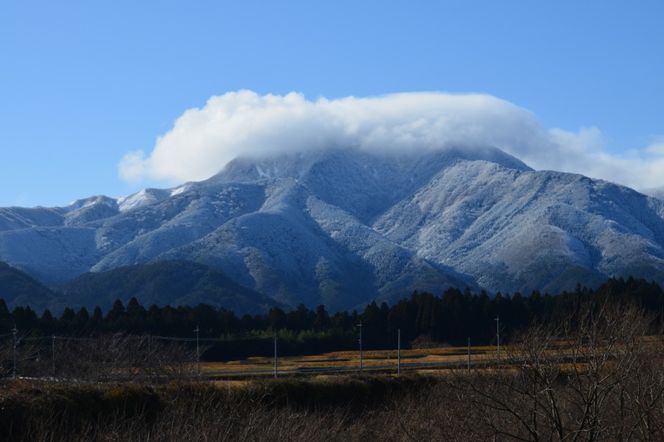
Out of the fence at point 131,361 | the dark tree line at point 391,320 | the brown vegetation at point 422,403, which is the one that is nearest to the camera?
the brown vegetation at point 422,403

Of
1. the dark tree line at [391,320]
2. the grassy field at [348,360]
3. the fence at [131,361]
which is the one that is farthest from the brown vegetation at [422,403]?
the dark tree line at [391,320]

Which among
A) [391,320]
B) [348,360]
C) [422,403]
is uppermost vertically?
[391,320]

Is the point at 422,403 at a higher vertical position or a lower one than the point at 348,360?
lower

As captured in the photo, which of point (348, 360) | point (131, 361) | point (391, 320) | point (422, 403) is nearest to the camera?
point (422, 403)

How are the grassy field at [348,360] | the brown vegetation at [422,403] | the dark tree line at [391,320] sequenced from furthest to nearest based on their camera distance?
the dark tree line at [391,320] → the grassy field at [348,360] → the brown vegetation at [422,403]

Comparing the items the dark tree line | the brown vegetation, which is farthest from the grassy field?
the brown vegetation

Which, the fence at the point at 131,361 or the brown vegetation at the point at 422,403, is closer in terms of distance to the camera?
the brown vegetation at the point at 422,403

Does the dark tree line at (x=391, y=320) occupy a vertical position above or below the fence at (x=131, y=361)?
above

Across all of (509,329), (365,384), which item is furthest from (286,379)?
(509,329)

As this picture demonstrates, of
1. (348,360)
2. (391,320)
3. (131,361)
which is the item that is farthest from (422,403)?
(391,320)

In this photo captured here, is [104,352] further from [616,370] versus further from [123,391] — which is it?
[616,370]

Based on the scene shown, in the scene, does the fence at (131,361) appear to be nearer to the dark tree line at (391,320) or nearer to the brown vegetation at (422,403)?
the brown vegetation at (422,403)

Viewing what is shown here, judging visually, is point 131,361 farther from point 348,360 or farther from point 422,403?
point 348,360

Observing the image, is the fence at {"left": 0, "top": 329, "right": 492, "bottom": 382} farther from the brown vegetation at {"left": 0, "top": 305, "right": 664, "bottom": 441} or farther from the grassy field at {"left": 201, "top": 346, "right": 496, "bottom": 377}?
the brown vegetation at {"left": 0, "top": 305, "right": 664, "bottom": 441}
